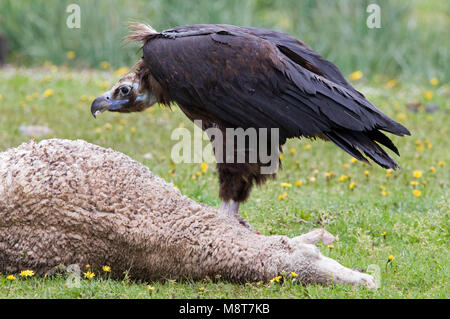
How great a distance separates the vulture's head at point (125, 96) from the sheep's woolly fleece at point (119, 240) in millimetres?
1199

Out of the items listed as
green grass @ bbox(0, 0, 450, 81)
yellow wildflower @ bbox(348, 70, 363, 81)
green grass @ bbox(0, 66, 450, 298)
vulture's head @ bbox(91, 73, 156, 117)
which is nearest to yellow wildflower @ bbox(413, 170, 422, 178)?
green grass @ bbox(0, 66, 450, 298)

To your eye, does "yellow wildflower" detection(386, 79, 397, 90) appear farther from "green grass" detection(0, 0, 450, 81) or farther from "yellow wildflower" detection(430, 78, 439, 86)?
"yellow wildflower" detection(430, 78, 439, 86)

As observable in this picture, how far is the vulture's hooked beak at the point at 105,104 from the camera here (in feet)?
16.0

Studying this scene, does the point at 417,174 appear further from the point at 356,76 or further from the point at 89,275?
the point at 356,76

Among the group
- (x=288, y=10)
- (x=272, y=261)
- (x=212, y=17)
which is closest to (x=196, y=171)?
(x=272, y=261)

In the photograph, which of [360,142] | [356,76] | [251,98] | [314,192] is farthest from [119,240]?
[356,76]

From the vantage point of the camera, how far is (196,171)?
6070mm

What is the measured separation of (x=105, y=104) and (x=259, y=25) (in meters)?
5.86

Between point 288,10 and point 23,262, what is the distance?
7715 mm

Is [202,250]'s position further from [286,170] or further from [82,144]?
[286,170]

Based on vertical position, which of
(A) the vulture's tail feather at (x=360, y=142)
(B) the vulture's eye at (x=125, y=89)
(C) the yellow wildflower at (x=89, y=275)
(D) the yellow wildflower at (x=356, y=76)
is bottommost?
(C) the yellow wildflower at (x=89, y=275)

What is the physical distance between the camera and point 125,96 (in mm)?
4895

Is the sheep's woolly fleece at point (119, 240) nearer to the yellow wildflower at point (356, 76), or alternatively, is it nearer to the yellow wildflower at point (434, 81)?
the yellow wildflower at point (356, 76)

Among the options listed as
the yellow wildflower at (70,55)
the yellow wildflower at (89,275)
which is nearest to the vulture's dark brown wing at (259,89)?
the yellow wildflower at (89,275)
